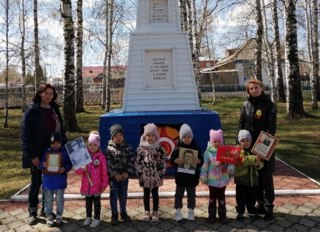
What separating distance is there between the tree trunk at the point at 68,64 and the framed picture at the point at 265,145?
9.36m

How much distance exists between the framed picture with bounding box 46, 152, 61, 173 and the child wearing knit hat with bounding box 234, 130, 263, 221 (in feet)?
7.18

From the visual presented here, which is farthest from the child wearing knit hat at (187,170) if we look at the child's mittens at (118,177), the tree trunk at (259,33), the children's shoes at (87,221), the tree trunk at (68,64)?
the tree trunk at (259,33)

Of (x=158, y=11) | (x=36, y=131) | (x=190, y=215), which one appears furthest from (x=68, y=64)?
(x=190, y=215)

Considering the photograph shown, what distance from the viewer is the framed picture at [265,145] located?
4738 millimetres

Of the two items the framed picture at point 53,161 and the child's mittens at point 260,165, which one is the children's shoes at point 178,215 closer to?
the child's mittens at point 260,165

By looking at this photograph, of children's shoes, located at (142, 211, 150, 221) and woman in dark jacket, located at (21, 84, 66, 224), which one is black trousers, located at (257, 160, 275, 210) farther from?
woman in dark jacket, located at (21, 84, 66, 224)

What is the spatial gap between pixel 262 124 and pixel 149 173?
157 centimetres

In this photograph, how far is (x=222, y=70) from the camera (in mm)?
43406

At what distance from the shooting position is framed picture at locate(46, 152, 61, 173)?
477 cm

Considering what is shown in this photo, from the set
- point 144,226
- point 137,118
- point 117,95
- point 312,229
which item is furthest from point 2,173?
point 117,95

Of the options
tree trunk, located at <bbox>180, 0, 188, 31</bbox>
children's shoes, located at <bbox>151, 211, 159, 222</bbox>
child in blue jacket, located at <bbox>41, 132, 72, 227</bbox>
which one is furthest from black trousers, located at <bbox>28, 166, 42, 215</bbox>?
tree trunk, located at <bbox>180, 0, 188, 31</bbox>

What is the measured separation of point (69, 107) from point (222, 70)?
31969 mm

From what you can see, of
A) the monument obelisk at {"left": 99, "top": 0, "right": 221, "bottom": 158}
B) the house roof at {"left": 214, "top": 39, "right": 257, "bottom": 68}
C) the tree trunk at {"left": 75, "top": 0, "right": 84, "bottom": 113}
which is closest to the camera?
the monument obelisk at {"left": 99, "top": 0, "right": 221, "bottom": 158}

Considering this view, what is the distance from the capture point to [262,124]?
5.00 metres
